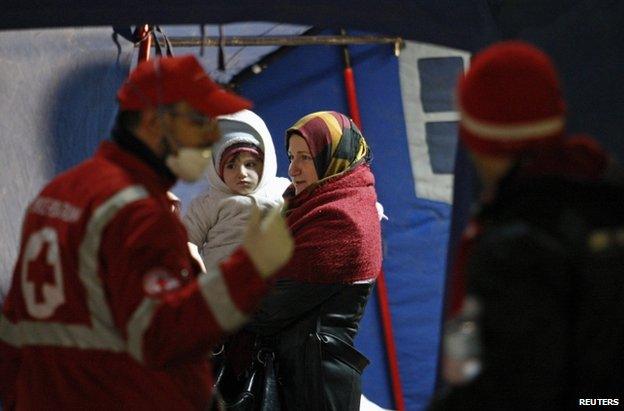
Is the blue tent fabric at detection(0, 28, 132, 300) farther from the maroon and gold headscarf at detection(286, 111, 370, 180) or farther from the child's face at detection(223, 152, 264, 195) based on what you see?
the maroon and gold headscarf at detection(286, 111, 370, 180)

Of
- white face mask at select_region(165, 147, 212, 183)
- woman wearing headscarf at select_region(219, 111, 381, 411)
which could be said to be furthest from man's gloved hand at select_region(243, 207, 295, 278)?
woman wearing headscarf at select_region(219, 111, 381, 411)

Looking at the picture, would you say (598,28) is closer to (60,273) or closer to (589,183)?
(589,183)

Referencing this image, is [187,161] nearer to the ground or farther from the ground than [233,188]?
farther from the ground

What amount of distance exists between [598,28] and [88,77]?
166cm

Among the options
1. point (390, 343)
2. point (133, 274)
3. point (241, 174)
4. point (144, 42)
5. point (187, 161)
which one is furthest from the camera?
point (390, 343)

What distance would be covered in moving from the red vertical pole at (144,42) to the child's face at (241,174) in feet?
1.55

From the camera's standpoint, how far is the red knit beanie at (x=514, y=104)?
2240 mm

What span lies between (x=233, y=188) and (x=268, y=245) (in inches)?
74.5

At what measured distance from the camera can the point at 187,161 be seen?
8.83 feet
